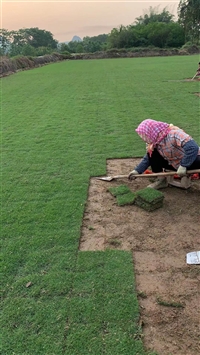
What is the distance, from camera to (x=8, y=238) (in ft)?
10.9

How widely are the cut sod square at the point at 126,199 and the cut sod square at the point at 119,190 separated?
67mm

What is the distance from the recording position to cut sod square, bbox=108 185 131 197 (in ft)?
13.4

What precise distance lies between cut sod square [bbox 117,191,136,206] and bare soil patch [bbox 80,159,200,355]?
0.07m

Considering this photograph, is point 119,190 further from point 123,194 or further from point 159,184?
point 159,184

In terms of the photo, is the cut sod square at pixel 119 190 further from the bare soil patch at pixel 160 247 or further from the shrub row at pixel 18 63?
the shrub row at pixel 18 63

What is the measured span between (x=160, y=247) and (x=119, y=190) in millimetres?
1263

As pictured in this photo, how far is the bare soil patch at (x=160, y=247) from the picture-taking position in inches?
85.6

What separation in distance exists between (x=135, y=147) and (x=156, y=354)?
4.27m

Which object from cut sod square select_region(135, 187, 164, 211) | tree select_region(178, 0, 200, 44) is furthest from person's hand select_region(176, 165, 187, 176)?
tree select_region(178, 0, 200, 44)

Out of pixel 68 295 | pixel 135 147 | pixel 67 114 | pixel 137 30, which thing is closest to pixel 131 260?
pixel 68 295

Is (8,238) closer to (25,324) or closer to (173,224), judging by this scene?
(25,324)

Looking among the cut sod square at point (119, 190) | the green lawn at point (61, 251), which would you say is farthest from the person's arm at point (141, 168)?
the green lawn at point (61, 251)

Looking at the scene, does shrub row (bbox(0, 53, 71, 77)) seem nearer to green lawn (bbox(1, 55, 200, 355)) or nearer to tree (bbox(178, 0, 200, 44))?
tree (bbox(178, 0, 200, 44))

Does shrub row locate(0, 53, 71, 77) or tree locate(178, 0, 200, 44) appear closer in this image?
tree locate(178, 0, 200, 44)
